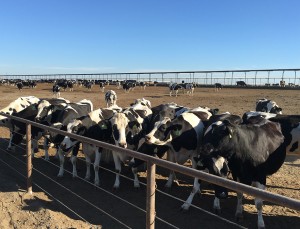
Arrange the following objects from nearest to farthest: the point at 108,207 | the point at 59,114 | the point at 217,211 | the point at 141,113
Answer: the point at 217,211
the point at 108,207
the point at 141,113
the point at 59,114

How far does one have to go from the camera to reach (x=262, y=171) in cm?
643

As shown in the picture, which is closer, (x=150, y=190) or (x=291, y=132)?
(x=150, y=190)

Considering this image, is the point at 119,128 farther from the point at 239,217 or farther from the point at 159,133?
the point at 239,217

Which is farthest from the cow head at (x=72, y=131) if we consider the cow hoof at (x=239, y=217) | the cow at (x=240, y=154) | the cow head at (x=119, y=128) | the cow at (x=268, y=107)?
the cow at (x=268, y=107)

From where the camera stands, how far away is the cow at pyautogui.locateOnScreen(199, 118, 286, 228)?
622 centimetres

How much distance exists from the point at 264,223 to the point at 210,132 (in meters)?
1.82

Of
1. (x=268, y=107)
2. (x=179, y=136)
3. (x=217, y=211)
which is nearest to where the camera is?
(x=217, y=211)

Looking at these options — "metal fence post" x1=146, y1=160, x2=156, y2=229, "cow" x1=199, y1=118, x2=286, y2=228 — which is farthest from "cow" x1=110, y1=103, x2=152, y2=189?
"metal fence post" x1=146, y1=160, x2=156, y2=229

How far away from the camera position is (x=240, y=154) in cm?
630

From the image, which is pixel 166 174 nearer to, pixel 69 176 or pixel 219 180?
pixel 69 176

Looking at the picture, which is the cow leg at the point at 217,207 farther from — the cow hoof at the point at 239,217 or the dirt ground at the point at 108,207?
the cow hoof at the point at 239,217

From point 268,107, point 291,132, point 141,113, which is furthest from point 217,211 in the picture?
point 268,107

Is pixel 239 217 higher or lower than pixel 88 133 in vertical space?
lower

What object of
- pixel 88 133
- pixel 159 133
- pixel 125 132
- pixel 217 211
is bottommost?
pixel 217 211
